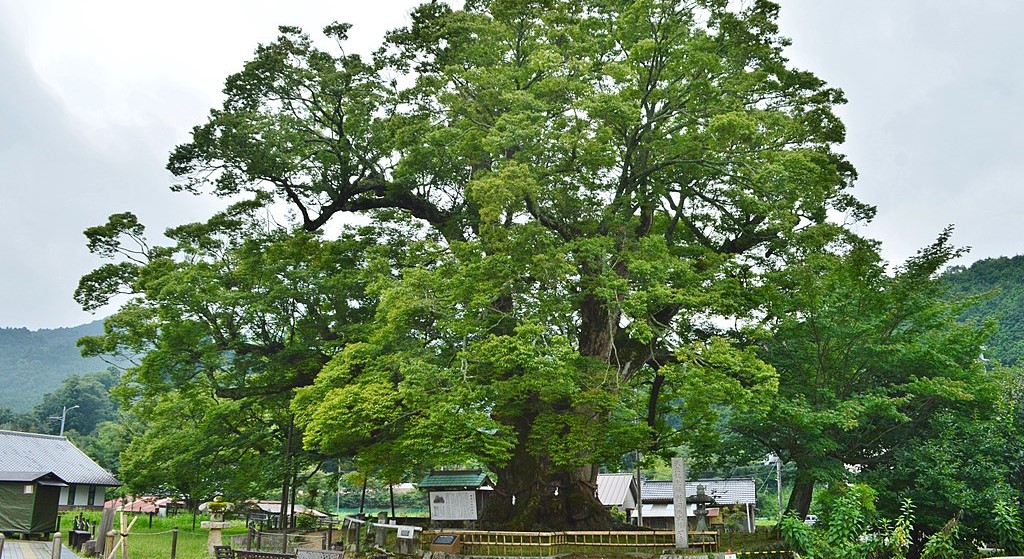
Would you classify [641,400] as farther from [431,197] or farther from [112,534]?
[112,534]

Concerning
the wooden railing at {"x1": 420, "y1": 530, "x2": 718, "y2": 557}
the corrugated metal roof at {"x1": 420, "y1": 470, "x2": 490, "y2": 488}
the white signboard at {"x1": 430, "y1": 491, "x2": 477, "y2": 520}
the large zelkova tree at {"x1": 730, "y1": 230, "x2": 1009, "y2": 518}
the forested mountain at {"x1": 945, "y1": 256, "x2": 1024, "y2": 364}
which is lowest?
the wooden railing at {"x1": 420, "y1": 530, "x2": 718, "y2": 557}

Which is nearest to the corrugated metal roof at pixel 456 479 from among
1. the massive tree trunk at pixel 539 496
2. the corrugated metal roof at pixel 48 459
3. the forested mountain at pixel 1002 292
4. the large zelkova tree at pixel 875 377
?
the massive tree trunk at pixel 539 496

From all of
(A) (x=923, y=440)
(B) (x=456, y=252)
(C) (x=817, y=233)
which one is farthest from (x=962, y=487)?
(B) (x=456, y=252)

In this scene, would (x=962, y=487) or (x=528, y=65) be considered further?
(x=528, y=65)

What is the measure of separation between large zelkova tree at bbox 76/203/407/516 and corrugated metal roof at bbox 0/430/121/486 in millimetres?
3812

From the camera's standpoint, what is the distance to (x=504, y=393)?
56.8ft

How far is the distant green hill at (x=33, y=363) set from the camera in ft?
542

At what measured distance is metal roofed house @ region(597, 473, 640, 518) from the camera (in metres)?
34.1

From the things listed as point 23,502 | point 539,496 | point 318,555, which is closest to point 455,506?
point 539,496

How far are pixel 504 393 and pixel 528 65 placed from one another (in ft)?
26.8

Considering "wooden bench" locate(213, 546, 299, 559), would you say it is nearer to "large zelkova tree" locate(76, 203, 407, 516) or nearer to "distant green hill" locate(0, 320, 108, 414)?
"large zelkova tree" locate(76, 203, 407, 516)

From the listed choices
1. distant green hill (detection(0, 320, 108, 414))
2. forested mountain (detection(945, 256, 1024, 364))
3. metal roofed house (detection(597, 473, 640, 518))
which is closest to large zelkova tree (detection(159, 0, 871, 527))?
metal roofed house (detection(597, 473, 640, 518))

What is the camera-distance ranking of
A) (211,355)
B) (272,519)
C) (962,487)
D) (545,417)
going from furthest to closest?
1. (272,519)
2. (211,355)
3. (545,417)
4. (962,487)

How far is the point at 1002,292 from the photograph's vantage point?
49719mm
